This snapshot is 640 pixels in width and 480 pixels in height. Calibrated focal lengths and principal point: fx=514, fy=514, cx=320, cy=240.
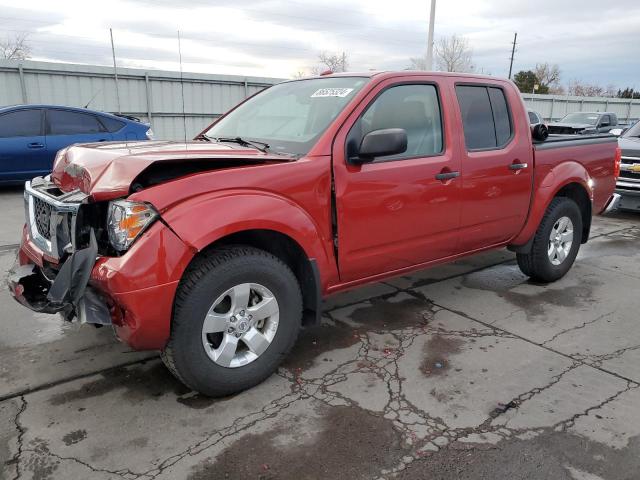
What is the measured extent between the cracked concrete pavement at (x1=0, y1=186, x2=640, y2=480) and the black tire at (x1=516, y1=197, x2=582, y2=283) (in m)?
0.62

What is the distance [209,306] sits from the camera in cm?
274

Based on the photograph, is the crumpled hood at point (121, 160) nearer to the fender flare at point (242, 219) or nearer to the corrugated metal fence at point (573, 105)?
the fender flare at point (242, 219)

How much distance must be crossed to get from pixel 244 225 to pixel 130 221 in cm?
58

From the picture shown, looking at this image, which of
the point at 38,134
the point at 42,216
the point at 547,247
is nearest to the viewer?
the point at 42,216

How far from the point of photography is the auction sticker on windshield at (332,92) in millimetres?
3543

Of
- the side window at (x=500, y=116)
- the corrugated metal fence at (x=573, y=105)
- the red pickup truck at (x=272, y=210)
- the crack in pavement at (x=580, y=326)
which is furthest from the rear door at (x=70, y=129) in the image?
the corrugated metal fence at (x=573, y=105)

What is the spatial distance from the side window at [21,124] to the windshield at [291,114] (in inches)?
A: 250

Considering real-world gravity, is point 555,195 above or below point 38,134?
below

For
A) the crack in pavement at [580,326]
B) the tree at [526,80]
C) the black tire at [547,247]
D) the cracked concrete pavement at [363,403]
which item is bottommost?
the crack in pavement at [580,326]

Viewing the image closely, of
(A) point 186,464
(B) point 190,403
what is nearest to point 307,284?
(B) point 190,403


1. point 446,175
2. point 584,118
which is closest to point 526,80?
point 584,118

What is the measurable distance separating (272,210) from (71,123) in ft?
26.3

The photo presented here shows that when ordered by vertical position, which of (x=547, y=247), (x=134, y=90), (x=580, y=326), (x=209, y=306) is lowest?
(x=580, y=326)

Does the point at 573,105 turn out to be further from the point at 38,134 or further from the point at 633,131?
the point at 38,134
